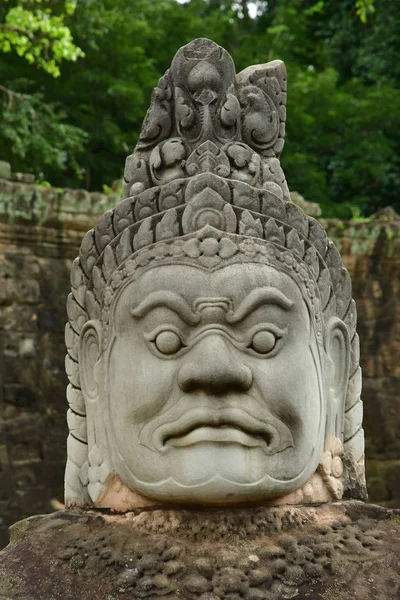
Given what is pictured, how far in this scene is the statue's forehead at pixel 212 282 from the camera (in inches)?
87.3

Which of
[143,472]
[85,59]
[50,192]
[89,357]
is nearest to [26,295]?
[50,192]

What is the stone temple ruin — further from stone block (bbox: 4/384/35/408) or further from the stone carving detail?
stone block (bbox: 4/384/35/408)

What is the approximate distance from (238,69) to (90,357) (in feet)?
30.1

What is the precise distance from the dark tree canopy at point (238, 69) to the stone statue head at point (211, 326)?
5.88 meters

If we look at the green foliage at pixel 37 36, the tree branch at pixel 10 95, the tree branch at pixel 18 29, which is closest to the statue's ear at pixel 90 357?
the green foliage at pixel 37 36

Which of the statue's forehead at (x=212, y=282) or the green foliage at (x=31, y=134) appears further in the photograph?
the green foliage at (x=31, y=134)

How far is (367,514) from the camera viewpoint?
2395 mm

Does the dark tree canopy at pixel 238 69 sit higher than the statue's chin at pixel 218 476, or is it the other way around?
the dark tree canopy at pixel 238 69

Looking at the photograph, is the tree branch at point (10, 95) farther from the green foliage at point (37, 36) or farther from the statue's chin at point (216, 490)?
the statue's chin at point (216, 490)

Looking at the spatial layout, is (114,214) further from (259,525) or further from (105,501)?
(259,525)

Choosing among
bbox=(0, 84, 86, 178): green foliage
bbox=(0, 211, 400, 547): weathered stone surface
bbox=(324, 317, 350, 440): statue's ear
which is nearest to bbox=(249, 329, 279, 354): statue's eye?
bbox=(324, 317, 350, 440): statue's ear

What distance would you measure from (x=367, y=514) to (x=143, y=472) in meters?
0.75

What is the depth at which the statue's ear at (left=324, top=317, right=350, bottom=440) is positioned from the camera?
8.16 ft

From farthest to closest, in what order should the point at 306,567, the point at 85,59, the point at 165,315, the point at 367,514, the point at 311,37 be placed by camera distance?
the point at 311,37 < the point at 85,59 < the point at 367,514 < the point at 165,315 < the point at 306,567
